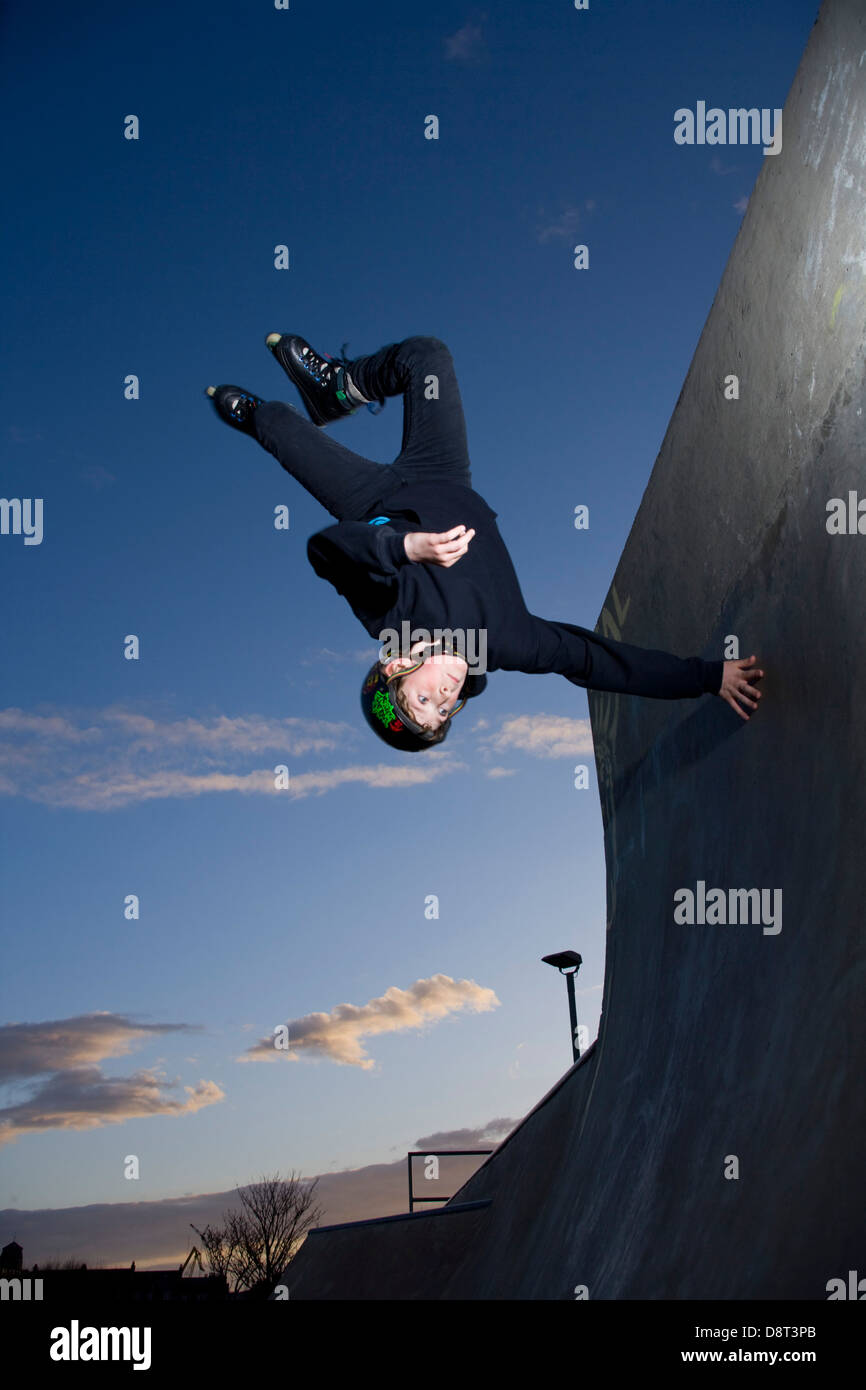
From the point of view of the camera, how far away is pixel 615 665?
4137 millimetres

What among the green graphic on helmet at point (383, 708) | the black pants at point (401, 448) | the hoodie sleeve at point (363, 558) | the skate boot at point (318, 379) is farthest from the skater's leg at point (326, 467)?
the green graphic on helmet at point (383, 708)

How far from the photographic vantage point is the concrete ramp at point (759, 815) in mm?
2887

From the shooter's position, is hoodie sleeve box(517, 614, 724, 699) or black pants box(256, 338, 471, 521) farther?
black pants box(256, 338, 471, 521)

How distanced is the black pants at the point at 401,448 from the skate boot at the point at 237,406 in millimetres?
241

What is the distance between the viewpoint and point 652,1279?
3545 mm

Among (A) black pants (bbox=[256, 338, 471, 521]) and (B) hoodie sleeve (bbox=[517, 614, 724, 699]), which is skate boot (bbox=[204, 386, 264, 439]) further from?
(B) hoodie sleeve (bbox=[517, 614, 724, 699])

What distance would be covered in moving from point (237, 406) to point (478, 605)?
2002 mm

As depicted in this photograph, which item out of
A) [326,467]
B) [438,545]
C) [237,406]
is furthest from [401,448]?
[438,545]

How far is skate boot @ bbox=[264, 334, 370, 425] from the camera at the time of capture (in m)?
5.01

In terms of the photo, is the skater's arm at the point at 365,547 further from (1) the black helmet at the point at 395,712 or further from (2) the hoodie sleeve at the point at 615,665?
(2) the hoodie sleeve at the point at 615,665

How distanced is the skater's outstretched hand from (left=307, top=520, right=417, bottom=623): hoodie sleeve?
6cm

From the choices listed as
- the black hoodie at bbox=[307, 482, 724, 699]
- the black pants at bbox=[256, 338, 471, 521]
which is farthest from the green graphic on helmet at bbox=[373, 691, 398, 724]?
the black pants at bbox=[256, 338, 471, 521]

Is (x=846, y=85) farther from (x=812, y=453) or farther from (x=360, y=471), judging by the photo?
(x=360, y=471)

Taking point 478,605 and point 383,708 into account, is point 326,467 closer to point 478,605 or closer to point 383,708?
point 478,605
